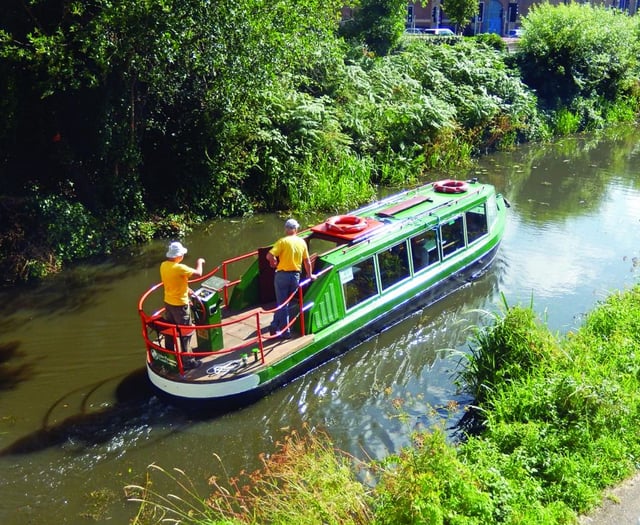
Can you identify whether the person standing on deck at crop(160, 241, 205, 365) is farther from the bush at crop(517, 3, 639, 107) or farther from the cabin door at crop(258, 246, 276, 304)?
the bush at crop(517, 3, 639, 107)

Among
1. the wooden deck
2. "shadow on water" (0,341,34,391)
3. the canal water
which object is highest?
the wooden deck

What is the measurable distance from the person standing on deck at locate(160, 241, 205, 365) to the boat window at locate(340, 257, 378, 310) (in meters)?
2.49

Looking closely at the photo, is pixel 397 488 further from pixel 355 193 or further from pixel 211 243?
pixel 355 193

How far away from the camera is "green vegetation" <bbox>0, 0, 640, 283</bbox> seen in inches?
481

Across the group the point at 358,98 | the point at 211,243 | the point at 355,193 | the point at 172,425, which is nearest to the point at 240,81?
the point at 211,243

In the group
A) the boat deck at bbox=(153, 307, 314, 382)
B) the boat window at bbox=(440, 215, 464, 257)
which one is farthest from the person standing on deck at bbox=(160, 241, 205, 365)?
the boat window at bbox=(440, 215, 464, 257)

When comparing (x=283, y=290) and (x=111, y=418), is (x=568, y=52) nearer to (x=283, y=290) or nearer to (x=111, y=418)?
(x=283, y=290)

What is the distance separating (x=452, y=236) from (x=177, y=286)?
6014mm

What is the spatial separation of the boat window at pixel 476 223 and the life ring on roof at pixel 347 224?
2794 mm

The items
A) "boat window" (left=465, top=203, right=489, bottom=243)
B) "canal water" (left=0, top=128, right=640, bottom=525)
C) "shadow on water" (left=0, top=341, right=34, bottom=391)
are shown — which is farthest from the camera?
"boat window" (left=465, top=203, right=489, bottom=243)

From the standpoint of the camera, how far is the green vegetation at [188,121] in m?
12.2

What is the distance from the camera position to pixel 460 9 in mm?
29812

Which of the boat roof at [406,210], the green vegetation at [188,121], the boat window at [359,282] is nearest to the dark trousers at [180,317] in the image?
the boat window at [359,282]

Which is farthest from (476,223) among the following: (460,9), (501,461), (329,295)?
(460,9)
